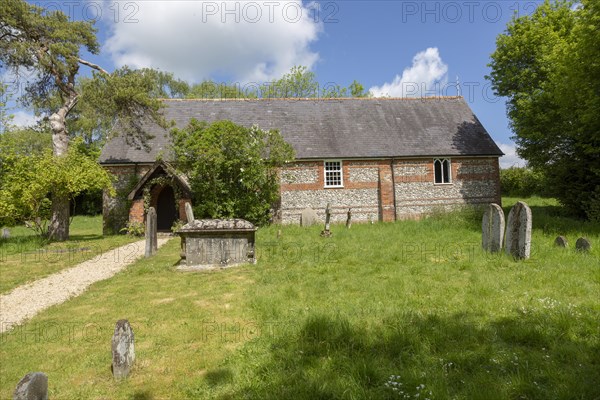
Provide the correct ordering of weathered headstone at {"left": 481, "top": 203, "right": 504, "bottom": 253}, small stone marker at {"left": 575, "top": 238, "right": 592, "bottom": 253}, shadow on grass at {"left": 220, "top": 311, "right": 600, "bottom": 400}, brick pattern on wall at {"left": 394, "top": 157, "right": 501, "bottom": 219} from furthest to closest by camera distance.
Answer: brick pattern on wall at {"left": 394, "top": 157, "right": 501, "bottom": 219}, weathered headstone at {"left": 481, "top": 203, "right": 504, "bottom": 253}, small stone marker at {"left": 575, "top": 238, "right": 592, "bottom": 253}, shadow on grass at {"left": 220, "top": 311, "right": 600, "bottom": 400}

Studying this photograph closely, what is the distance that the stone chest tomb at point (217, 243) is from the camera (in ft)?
33.7

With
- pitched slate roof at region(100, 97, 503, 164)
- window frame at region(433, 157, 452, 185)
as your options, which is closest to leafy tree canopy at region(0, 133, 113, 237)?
pitched slate roof at region(100, 97, 503, 164)

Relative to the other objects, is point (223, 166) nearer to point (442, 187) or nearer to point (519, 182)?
point (442, 187)

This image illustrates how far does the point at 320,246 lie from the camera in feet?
40.3

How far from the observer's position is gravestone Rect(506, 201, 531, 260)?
8.99m

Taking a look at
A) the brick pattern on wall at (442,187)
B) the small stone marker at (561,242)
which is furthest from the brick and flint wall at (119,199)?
the small stone marker at (561,242)

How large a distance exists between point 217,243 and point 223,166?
834cm

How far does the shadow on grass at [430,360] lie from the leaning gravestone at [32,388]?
1826 mm

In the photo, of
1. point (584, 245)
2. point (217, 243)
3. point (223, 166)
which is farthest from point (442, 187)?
point (217, 243)

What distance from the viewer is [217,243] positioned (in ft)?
34.2

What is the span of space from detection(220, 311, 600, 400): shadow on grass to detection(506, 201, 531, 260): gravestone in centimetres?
426

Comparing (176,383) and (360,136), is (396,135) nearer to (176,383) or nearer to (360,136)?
(360,136)

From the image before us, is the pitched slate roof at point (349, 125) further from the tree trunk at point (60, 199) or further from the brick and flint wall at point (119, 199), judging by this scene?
the tree trunk at point (60, 199)

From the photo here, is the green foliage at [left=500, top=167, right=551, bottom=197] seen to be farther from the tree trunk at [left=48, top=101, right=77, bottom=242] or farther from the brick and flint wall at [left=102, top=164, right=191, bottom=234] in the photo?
the tree trunk at [left=48, top=101, right=77, bottom=242]
